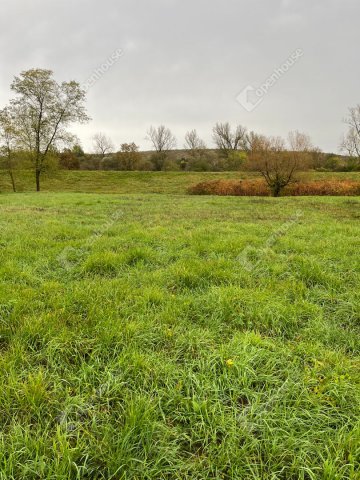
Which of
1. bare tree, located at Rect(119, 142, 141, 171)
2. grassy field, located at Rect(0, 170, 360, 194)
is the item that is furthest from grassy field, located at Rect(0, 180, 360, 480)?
bare tree, located at Rect(119, 142, 141, 171)

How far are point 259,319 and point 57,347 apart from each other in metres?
2.36

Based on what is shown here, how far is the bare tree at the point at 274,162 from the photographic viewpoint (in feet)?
86.6

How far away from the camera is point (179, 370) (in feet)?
8.43

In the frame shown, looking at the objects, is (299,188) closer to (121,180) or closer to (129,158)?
(121,180)

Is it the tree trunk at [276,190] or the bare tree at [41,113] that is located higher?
the bare tree at [41,113]

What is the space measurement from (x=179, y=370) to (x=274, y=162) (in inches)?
1062

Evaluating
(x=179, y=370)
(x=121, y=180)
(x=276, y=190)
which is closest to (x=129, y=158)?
(x=121, y=180)

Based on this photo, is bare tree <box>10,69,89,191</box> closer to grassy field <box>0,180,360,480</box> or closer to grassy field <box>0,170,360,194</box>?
grassy field <box>0,170,360,194</box>

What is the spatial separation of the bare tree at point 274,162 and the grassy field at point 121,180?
11.3 metres

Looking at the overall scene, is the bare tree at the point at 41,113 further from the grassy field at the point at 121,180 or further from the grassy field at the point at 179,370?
the grassy field at the point at 179,370

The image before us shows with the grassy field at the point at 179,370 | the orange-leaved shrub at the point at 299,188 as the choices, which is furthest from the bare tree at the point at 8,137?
the grassy field at the point at 179,370

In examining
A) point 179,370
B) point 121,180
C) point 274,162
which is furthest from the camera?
point 121,180

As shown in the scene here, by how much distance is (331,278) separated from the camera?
186 inches

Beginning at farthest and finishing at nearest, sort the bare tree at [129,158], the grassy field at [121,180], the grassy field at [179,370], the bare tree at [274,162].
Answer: the bare tree at [129,158]
the grassy field at [121,180]
the bare tree at [274,162]
the grassy field at [179,370]
